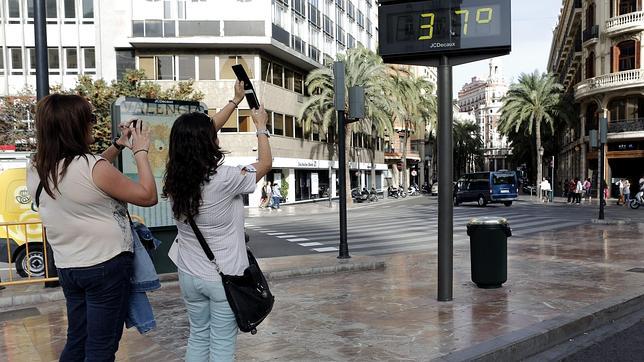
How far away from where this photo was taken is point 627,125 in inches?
1478

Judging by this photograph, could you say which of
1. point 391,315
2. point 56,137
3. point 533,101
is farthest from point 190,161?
point 533,101

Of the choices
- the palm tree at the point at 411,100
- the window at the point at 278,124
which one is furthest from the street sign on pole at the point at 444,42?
the palm tree at the point at 411,100

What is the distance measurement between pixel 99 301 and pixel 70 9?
34.9 m

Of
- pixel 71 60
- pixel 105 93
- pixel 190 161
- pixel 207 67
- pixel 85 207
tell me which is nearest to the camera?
pixel 85 207

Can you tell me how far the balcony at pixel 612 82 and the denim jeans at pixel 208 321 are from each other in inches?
1607

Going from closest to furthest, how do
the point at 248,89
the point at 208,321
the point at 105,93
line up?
the point at 208,321 → the point at 248,89 → the point at 105,93

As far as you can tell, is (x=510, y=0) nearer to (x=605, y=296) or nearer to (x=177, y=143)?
(x=605, y=296)

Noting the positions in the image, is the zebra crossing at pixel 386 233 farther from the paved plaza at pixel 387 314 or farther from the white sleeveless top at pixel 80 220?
the white sleeveless top at pixel 80 220

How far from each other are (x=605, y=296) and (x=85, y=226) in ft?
21.4

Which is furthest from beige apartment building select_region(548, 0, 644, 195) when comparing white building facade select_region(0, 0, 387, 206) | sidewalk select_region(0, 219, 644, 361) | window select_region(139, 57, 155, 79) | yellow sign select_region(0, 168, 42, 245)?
yellow sign select_region(0, 168, 42, 245)

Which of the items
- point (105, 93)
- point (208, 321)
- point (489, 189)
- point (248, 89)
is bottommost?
point (489, 189)

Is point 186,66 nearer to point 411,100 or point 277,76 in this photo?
point 277,76

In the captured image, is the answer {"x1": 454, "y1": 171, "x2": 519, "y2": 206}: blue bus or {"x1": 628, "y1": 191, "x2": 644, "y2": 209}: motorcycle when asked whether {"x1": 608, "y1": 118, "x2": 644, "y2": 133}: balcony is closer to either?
{"x1": 628, "y1": 191, "x2": 644, "y2": 209}: motorcycle

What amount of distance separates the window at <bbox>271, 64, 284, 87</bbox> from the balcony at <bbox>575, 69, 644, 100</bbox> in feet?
76.9
